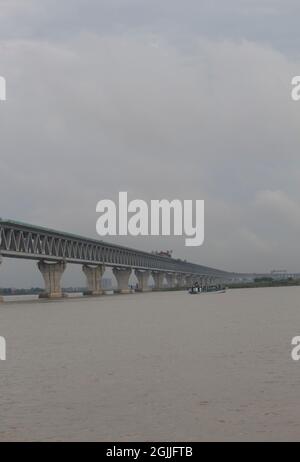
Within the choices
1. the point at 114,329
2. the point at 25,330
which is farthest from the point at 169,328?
the point at 25,330

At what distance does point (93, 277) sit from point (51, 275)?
1312 inches

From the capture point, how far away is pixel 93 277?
7219 inches

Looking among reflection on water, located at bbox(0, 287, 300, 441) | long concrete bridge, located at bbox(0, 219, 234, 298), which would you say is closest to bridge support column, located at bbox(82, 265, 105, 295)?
long concrete bridge, located at bbox(0, 219, 234, 298)

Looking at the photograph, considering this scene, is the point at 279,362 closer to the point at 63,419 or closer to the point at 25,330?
→ the point at 63,419

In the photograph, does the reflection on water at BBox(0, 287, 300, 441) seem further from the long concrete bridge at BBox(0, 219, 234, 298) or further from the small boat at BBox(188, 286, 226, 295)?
the small boat at BBox(188, 286, 226, 295)

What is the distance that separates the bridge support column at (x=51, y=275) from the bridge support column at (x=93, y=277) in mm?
30067

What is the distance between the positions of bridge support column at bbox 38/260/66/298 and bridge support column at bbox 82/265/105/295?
3007 cm

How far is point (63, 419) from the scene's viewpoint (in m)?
19.5

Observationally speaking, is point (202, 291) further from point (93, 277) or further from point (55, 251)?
point (55, 251)

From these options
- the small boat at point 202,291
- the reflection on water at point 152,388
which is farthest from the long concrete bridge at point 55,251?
the reflection on water at point 152,388

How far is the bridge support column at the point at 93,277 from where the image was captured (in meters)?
183

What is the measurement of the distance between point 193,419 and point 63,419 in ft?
12.6

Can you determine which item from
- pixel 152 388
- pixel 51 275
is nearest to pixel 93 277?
pixel 51 275

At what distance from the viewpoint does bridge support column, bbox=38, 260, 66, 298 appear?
15038 centimetres
